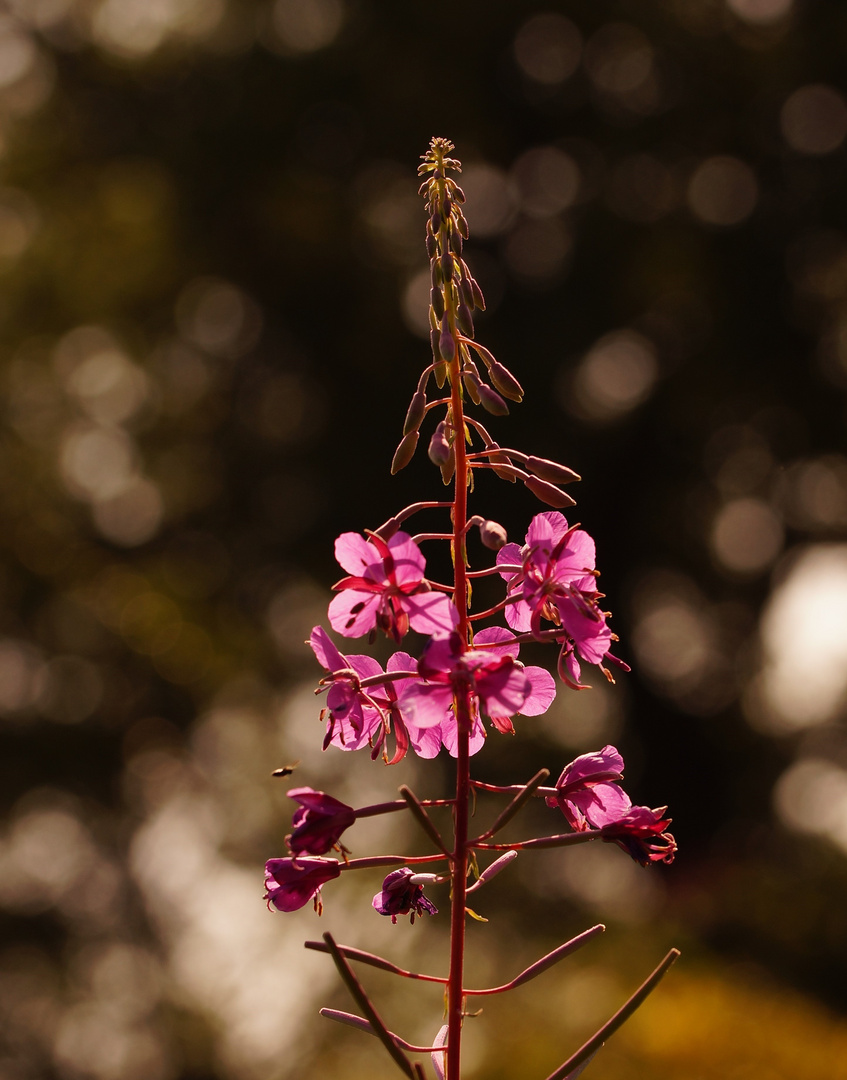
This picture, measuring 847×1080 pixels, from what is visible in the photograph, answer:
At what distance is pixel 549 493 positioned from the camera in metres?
1.65

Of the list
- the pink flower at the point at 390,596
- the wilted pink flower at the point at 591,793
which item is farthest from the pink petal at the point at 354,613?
the wilted pink flower at the point at 591,793

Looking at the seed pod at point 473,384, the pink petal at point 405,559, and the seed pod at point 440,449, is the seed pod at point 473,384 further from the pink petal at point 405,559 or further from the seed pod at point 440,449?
the pink petal at point 405,559

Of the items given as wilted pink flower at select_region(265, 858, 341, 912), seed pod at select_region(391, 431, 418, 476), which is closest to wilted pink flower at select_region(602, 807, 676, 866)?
wilted pink flower at select_region(265, 858, 341, 912)

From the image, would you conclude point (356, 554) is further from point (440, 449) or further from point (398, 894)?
point (398, 894)

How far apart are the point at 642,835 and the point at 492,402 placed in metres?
0.74

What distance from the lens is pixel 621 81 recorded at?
12766 mm

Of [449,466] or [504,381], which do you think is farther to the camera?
[504,381]

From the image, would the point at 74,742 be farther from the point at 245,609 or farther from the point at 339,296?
the point at 339,296

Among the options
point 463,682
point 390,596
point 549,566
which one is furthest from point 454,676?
point 549,566

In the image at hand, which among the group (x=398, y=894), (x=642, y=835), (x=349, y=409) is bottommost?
(x=398, y=894)

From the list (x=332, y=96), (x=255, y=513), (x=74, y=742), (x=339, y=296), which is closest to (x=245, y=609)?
(x=255, y=513)

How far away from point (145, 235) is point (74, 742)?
21.3 feet

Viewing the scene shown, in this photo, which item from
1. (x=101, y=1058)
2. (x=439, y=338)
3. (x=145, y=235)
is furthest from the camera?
(x=145, y=235)

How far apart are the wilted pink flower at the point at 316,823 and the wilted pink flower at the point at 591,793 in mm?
390
